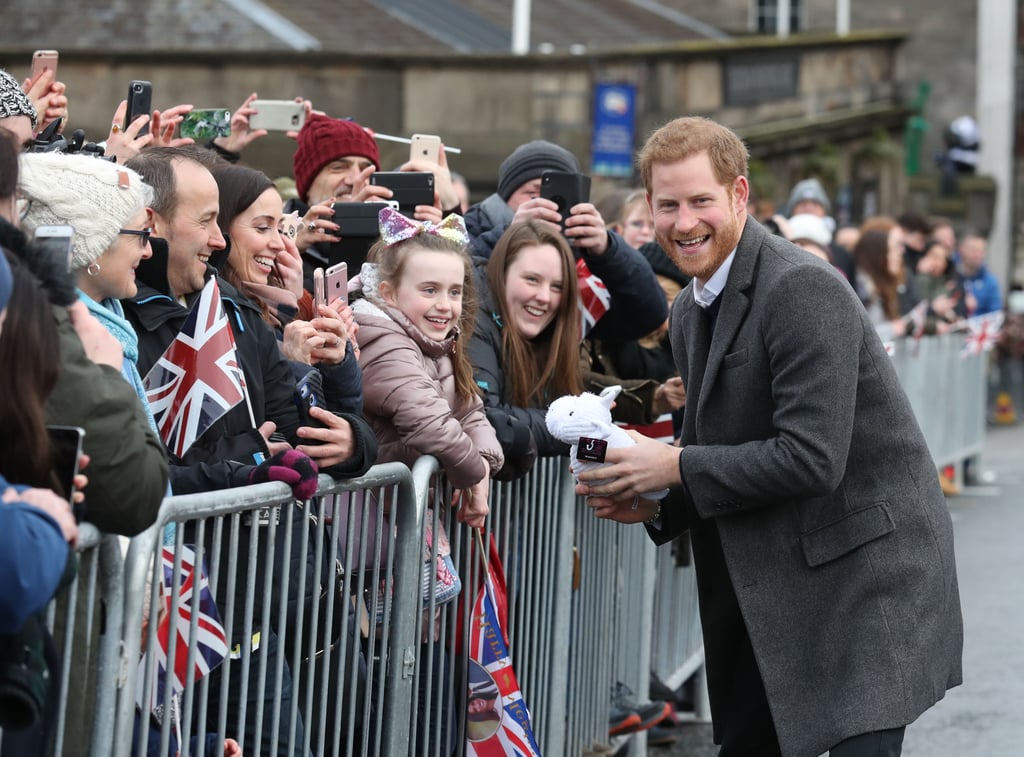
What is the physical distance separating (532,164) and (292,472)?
10.5 feet

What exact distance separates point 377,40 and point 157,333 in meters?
17.5

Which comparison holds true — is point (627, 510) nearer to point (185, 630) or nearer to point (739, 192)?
point (739, 192)

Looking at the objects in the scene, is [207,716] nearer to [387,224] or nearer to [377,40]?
[387,224]

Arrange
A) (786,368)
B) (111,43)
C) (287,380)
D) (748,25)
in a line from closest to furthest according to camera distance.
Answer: (786,368), (287,380), (111,43), (748,25)

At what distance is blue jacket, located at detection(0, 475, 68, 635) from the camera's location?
2.65m

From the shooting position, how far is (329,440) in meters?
4.18

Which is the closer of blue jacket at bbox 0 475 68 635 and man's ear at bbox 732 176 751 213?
blue jacket at bbox 0 475 68 635

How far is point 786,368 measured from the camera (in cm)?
421

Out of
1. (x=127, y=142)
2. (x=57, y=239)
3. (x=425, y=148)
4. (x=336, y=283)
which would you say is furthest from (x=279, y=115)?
(x=57, y=239)

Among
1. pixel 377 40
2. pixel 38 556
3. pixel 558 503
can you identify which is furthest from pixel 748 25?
pixel 38 556

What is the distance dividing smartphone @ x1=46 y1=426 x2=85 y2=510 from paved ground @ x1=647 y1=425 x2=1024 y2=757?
4653 mm

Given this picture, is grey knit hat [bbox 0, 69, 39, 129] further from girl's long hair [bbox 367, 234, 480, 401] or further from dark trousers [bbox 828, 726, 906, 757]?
dark trousers [bbox 828, 726, 906, 757]

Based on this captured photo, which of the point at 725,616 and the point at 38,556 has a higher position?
the point at 38,556

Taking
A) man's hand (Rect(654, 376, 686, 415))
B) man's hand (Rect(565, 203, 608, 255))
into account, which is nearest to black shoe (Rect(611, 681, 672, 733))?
man's hand (Rect(654, 376, 686, 415))
